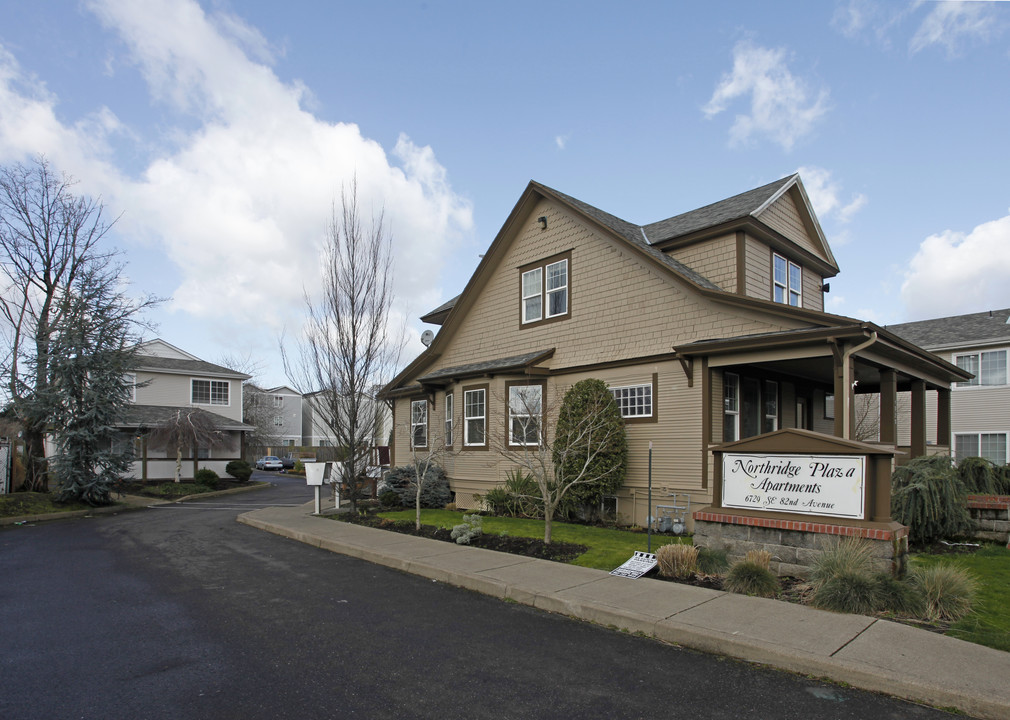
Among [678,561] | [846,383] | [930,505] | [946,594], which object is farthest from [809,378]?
[946,594]

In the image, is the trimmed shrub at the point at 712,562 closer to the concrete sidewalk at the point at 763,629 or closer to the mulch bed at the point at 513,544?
the concrete sidewalk at the point at 763,629

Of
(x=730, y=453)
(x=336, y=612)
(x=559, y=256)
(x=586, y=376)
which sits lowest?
(x=336, y=612)

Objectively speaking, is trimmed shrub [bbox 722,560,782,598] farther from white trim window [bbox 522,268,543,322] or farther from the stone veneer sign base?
white trim window [bbox 522,268,543,322]

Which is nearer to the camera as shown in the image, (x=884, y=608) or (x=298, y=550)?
(x=884, y=608)

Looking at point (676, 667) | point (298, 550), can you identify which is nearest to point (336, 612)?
point (676, 667)

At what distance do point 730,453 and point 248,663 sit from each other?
6725mm

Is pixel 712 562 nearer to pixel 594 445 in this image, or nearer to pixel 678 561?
pixel 678 561

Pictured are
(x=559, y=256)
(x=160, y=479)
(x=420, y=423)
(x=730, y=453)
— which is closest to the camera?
(x=730, y=453)

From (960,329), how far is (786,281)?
53.5 ft

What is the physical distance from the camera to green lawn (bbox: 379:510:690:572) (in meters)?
9.87

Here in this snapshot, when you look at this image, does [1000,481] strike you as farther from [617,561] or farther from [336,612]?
[336,612]

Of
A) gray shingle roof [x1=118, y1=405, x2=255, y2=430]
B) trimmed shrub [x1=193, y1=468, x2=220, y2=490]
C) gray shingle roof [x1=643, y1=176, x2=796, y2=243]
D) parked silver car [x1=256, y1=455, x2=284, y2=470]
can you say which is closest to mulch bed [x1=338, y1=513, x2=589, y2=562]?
gray shingle roof [x1=643, y1=176, x2=796, y2=243]

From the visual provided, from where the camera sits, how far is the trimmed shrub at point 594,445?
13344mm

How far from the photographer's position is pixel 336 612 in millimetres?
7461
